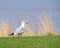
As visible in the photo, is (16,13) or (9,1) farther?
(9,1)

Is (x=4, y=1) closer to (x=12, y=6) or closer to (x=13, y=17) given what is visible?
(x=12, y=6)

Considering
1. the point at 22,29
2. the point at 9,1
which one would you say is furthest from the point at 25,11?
the point at 22,29

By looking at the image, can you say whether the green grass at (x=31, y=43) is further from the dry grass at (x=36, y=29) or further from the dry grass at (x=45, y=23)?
the dry grass at (x=45, y=23)

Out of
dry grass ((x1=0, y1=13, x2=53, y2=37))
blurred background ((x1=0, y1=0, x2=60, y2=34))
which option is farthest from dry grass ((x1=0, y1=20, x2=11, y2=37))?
blurred background ((x1=0, y1=0, x2=60, y2=34))

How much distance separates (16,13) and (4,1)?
2333 millimetres

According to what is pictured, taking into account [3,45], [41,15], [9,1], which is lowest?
[3,45]

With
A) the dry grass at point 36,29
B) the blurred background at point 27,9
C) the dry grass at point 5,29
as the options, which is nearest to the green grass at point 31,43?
the dry grass at point 36,29

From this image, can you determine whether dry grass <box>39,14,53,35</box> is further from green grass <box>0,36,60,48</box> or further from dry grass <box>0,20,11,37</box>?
green grass <box>0,36,60,48</box>

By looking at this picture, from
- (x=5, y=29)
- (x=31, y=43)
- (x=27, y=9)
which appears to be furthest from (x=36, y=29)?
(x=27, y=9)

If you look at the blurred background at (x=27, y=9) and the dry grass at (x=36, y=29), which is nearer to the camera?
the dry grass at (x=36, y=29)

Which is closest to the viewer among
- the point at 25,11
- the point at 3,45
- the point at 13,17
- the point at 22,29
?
the point at 3,45

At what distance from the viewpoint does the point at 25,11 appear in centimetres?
1323

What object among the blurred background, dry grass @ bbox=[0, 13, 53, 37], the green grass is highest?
the blurred background

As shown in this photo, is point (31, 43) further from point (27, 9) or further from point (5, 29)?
point (27, 9)
